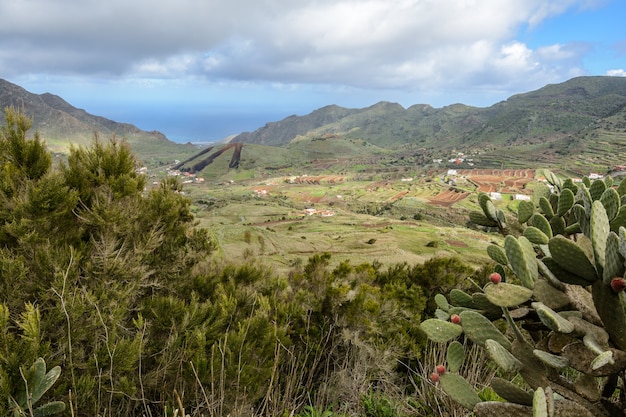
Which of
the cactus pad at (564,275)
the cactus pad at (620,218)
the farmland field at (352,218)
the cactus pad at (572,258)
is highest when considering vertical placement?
the cactus pad at (620,218)

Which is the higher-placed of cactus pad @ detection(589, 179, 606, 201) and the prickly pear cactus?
cactus pad @ detection(589, 179, 606, 201)

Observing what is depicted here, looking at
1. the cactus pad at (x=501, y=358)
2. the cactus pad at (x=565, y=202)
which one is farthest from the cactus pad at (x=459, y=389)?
the cactus pad at (x=565, y=202)

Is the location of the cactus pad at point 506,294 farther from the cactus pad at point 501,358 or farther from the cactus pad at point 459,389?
the cactus pad at point 459,389

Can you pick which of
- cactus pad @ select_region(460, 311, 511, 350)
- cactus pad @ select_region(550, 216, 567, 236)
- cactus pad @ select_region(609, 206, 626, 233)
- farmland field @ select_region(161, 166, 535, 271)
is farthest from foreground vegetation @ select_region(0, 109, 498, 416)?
farmland field @ select_region(161, 166, 535, 271)

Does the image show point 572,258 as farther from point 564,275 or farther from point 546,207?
point 546,207

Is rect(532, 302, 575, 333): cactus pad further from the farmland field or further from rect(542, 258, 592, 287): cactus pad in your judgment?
the farmland field

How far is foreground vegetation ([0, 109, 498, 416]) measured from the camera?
3.37m

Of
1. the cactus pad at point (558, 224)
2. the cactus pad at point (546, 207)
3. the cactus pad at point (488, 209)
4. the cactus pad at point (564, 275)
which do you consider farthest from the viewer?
the cactus pad at point (488, 209)

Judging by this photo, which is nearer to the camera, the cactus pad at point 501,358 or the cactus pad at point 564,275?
the cactus pad at point 501,358

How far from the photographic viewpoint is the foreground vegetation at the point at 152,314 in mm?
3369

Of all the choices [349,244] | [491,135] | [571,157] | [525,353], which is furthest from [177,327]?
[491,135]

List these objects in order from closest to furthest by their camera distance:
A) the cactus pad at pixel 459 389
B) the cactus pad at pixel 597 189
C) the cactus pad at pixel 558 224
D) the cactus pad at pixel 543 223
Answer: the cactus pad at pixel 459 389 → the cactus pad at pixel 543 223 → the cactus pad at pixel 597 189 → the cactus pad at pixel 558 224

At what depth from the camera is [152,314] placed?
4871 millimetres

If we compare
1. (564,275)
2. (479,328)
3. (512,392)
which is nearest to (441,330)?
(479,328)
